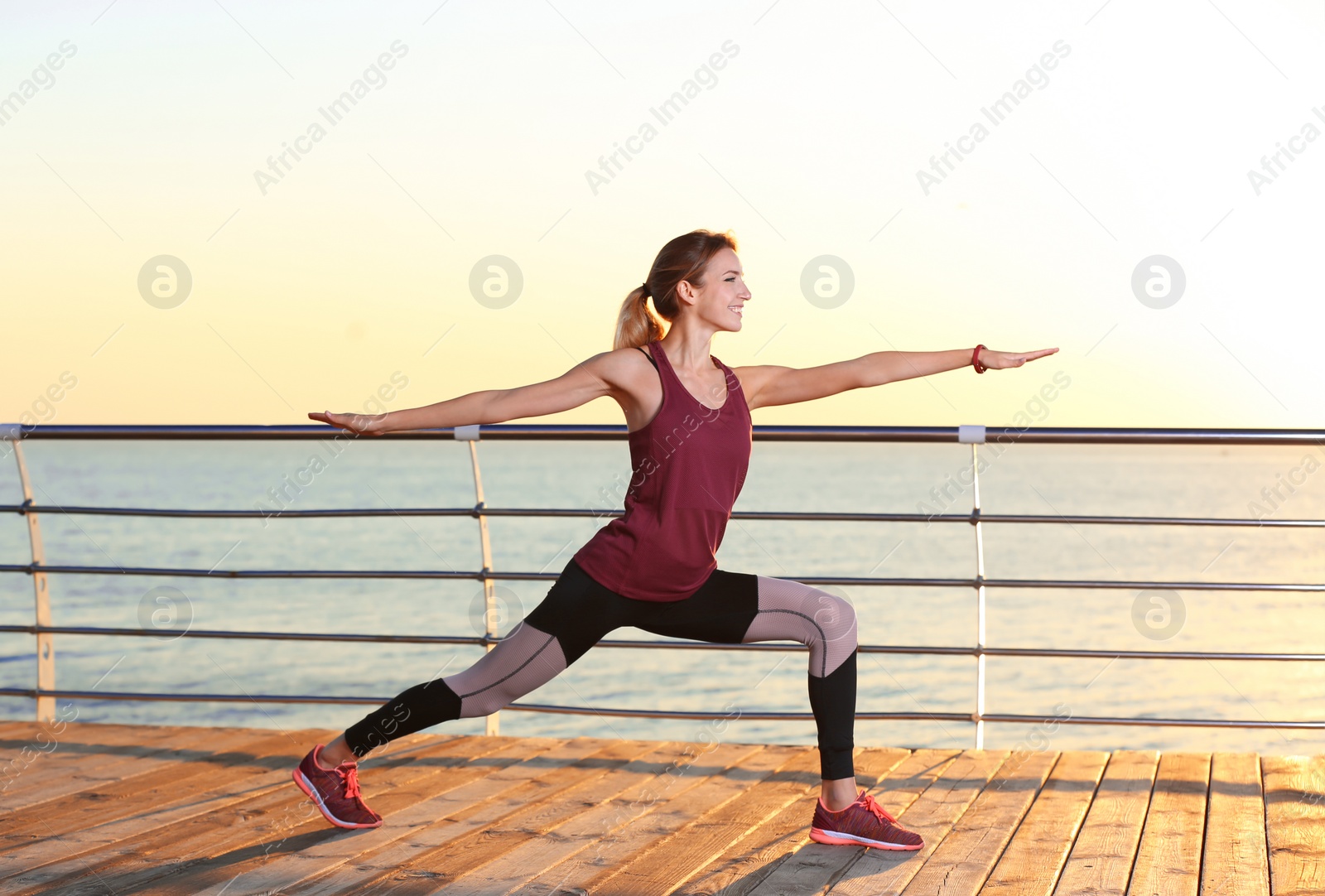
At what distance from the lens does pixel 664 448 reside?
9.20ft

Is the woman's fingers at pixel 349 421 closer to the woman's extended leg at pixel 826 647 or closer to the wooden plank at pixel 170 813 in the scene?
the woman's extended leg at pixel 826 647

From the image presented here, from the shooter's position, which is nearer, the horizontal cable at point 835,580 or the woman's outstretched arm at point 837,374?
the woman's outstretched arm at point 837,374

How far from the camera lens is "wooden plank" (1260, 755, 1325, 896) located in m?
2.67

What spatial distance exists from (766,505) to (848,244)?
85.0 feet

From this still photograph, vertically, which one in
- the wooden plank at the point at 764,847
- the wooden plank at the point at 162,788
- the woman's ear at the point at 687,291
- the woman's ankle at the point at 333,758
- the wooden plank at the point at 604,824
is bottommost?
the wooden plank at the point at 764,847

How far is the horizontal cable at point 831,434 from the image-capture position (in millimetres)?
3699

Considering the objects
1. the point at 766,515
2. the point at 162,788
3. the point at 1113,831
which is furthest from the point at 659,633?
the point at 162,788

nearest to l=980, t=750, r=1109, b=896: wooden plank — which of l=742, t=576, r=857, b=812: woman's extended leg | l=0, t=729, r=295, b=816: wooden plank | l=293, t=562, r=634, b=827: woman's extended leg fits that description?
l=742, t=576, r=857, b=812: woman's extended leg

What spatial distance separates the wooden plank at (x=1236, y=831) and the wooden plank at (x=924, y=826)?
0.61 m

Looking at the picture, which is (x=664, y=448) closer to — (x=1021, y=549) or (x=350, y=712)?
(x=350, y=712)

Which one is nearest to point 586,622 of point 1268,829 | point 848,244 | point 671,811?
point 671,811

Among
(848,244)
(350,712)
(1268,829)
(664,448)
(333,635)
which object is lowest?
(350,712)

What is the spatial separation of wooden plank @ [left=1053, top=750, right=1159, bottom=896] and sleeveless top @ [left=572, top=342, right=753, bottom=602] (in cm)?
110

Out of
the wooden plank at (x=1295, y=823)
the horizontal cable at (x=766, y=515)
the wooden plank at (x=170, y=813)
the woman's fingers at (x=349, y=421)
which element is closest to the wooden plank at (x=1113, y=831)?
the wooden plank at (x=1295, y=823)
